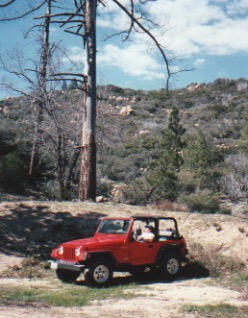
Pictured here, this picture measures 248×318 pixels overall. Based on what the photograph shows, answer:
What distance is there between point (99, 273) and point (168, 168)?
23585 mm

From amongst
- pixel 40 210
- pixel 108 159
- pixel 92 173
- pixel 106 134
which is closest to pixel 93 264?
pixel 40 210

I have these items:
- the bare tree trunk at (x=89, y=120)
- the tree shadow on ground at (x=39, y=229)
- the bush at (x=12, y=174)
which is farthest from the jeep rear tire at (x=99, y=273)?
the bush at (x=12, y=174)

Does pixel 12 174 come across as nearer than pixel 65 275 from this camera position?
No

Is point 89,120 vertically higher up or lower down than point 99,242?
higher up

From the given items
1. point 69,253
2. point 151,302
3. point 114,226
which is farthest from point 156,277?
point 151,302

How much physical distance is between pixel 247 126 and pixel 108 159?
1170 cm

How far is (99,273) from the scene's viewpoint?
988 centimetres

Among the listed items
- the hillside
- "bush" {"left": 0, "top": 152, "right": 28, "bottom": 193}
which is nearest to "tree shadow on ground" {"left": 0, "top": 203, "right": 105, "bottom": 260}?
the hillside

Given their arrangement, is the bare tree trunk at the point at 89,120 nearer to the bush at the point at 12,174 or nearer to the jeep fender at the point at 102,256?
the jeep fender at the point at 102,256

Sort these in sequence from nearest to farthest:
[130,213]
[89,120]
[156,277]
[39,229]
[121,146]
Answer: [156,277]
[39,229]
[130,213]
[89,120]
[121,146]

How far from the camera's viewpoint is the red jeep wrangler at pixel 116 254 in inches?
387

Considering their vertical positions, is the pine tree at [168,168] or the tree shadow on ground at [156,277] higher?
the pine tree at [168,168]

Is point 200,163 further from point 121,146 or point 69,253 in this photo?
point 69,253

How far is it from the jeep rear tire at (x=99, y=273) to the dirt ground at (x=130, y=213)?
2.64ft
